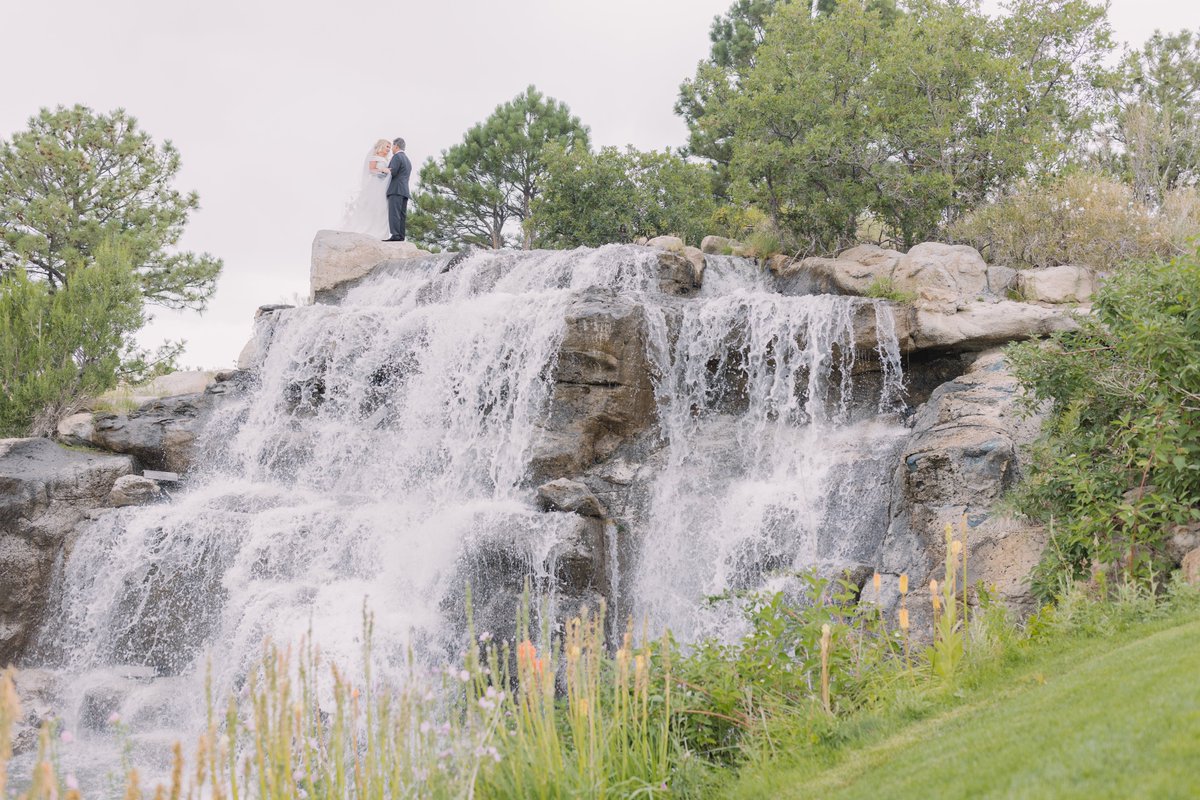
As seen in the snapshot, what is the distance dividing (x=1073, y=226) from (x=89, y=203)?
2101cm

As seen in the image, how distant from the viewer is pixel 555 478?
37.7 feet

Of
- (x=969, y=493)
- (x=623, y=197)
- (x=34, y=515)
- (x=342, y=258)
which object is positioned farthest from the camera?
(x=623, y=197)

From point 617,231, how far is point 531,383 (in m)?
10.4

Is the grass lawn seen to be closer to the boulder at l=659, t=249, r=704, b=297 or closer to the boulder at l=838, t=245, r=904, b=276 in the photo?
the boulder at l=838, t=245, r=904, b=276

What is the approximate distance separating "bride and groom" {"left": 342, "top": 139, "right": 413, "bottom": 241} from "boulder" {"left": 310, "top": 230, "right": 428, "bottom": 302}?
107cm

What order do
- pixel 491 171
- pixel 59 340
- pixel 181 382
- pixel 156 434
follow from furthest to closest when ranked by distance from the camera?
pixel 491 171 → pixel 181 382 → pixel 59 340 → pixel 156 434

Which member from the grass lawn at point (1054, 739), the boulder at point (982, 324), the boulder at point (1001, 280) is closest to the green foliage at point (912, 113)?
the boulder at point (1001, 280)

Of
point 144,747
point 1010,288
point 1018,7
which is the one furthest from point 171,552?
point 1018,7

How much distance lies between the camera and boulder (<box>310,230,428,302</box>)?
19.2 meters

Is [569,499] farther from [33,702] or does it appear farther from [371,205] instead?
[371,205]

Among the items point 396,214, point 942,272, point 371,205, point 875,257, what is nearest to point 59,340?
point 396,214

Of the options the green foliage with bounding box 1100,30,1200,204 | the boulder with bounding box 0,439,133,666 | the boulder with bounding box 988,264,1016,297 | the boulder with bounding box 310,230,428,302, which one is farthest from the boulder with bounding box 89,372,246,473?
the green foliage with bounding box 1100,30,1200,204

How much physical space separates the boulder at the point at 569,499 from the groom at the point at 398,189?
11.8 metres

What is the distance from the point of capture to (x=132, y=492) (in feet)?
41.1
